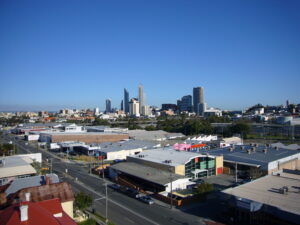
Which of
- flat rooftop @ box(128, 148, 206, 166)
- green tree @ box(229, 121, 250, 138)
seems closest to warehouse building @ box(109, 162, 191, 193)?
flat rooftop @ box(128, 148, 206, 166)

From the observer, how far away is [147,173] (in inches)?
798

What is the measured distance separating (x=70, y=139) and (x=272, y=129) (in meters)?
50.8

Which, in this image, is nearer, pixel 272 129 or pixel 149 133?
pixel 149 133

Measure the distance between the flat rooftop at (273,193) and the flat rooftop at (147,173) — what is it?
514cm

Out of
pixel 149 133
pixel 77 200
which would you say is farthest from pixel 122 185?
pixel 149 133

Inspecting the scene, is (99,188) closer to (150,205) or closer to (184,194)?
(150,205)

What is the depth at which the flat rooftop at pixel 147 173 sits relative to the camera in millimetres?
18703

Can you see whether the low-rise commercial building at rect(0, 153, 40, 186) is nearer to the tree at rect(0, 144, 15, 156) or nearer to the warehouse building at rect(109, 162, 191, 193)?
the warehouse building at rect(109, 162, 191, 193)

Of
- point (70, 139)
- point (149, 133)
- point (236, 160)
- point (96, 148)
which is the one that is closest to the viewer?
point (236, 160)

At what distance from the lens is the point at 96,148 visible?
119 ft

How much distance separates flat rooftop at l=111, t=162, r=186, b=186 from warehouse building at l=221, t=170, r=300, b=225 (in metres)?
5.15

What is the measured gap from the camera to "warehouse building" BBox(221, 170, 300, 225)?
1202 centimetres

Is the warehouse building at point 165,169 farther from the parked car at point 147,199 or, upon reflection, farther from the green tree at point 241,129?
the green tree at point 241,129

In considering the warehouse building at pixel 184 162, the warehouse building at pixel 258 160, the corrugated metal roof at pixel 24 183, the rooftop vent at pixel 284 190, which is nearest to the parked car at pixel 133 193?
the warehouse building at pixel 184 162
